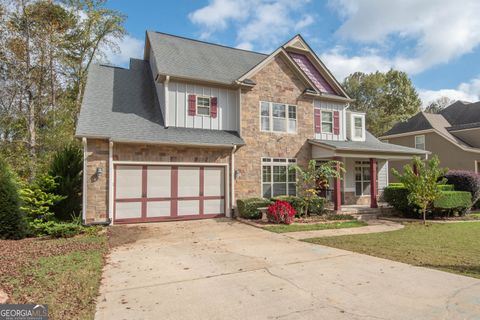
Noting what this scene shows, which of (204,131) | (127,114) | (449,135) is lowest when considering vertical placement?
(204,131)

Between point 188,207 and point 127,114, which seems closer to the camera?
point 188,207

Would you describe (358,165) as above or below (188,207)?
above

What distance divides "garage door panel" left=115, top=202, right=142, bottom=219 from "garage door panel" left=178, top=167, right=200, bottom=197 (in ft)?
5.60

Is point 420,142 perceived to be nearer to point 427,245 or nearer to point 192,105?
point 427,245

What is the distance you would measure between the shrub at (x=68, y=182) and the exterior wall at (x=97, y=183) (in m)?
0.89

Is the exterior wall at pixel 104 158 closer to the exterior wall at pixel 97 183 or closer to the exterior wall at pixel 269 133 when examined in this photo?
the exterior wall at pixel 97 183

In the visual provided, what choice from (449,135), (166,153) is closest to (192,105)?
(166,153)

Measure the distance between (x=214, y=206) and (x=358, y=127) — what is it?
10.2 m

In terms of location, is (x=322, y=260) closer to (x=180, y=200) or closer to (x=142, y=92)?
(x=180, y=200)

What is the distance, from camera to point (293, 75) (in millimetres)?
15625

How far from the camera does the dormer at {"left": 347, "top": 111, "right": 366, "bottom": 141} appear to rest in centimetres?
1780

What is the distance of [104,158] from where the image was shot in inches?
447

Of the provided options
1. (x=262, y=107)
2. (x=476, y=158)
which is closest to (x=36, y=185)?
(x=262, y=107)

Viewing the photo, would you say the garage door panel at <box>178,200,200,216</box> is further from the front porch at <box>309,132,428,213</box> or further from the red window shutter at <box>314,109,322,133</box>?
the red window shutter at <box>314,109,322,133</box>
